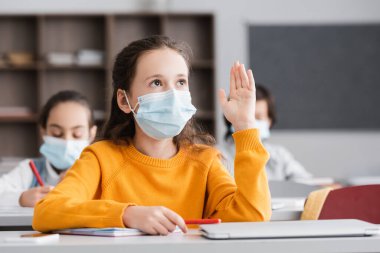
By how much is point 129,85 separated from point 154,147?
0.65 feet

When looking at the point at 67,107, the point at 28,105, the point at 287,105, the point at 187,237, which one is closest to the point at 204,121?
the point at 287,105

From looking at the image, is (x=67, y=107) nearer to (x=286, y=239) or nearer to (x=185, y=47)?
(x=185, y=47)

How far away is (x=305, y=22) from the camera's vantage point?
6578 mm

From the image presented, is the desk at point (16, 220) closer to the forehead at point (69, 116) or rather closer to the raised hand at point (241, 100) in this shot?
the raised hand at point (241, 100)

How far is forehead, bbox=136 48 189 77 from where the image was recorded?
6.33 ft

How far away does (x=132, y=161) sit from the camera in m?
1.96

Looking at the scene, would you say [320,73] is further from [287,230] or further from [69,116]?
[287,230]

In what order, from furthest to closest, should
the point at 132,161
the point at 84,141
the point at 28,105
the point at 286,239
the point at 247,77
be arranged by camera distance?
the point at 28,105 → the point at 84,141 → the point at 132,161 → the point at 247,77 → the point at 286,239

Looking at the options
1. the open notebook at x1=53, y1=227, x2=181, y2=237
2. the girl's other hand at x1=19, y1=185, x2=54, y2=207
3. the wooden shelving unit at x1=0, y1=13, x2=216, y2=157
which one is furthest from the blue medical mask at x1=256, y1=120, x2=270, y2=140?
the open notebook at x1=53, y1=227, x2=181, y2=237

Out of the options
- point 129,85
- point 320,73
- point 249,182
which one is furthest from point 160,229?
point 320,73

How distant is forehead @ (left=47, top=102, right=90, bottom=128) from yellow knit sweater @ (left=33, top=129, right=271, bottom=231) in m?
1.19

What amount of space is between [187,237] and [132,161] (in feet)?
2.13

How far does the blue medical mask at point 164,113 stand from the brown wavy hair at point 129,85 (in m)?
0.08

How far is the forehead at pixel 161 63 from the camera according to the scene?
193cm
